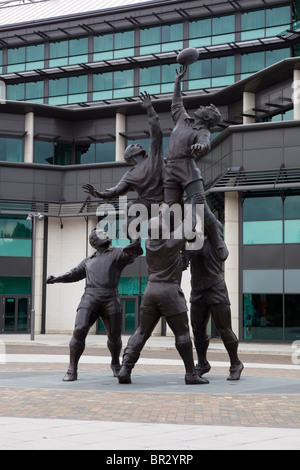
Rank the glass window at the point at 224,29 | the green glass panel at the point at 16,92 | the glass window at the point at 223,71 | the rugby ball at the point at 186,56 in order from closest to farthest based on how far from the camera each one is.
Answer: the rugby ball at the point at 186,56 < the glass window at the point at 224,29 < the glass window at the point at 223,71 < the green glass panel at the point at 16,92

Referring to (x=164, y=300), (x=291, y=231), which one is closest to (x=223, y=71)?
(x=291, y=231)

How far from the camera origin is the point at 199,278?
11312 mm

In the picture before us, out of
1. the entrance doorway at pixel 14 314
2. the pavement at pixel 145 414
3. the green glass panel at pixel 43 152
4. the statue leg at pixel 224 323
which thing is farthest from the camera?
the green glass panel at pixel 43 152

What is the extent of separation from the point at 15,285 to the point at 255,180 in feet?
43.9

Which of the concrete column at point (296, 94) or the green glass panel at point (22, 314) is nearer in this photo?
the concrete column at point (296, 94)

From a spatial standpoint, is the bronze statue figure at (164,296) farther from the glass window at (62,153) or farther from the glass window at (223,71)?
the glass window at (62,153)

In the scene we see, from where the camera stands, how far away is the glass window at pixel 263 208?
2861 cm

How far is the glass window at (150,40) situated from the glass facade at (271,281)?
1291 centimetres

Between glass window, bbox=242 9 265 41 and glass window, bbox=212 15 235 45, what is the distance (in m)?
0.56

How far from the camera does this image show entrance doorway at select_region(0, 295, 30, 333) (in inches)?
1378

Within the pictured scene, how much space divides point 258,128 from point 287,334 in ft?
25.8

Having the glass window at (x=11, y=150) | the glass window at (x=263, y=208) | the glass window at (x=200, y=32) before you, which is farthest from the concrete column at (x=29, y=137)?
the glass window at (x=263, y=208)

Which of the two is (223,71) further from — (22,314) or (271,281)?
(22,314)
